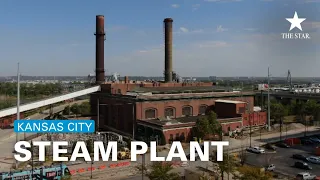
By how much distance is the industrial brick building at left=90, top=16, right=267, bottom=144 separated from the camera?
151 ft

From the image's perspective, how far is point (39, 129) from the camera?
31266 millimetres

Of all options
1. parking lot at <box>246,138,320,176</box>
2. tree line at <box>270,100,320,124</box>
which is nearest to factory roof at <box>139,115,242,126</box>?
parking lot at <box>246,138,320,176</box>

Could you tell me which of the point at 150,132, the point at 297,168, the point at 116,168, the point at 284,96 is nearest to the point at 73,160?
the point at 116,168

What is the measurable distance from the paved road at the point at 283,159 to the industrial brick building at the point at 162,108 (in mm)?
10737

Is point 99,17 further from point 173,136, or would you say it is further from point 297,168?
point 297,168

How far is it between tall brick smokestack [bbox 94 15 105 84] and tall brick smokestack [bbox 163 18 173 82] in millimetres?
13101

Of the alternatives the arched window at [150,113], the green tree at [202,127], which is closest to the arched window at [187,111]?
the arched window at [150,113]

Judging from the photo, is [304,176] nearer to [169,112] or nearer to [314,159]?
[314,159]

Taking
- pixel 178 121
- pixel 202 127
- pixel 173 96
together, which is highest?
pixel 173 96

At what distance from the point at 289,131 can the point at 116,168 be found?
34835 millimetres

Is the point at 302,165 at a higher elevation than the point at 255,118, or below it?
below

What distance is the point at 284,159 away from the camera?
36.9 m

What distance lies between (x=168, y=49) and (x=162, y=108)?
20.3 m

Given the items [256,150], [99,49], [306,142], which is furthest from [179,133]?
[99,49]
